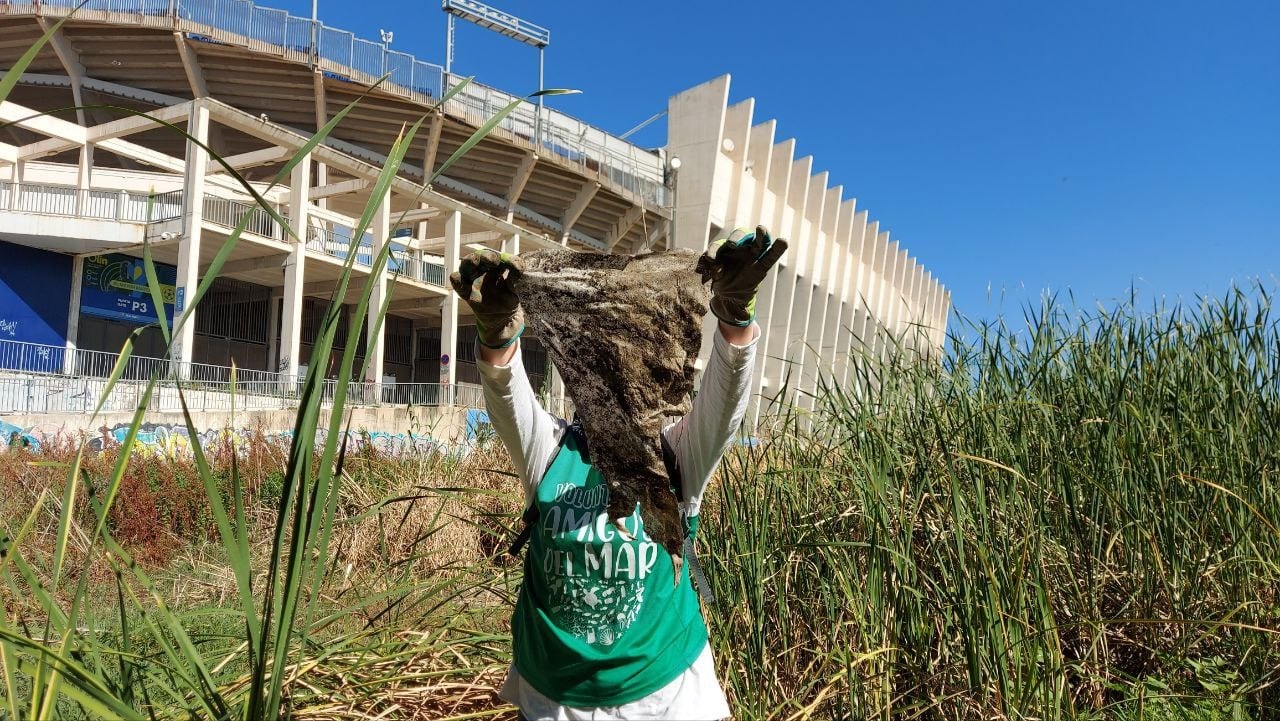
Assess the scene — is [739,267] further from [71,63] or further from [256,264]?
[71,63]

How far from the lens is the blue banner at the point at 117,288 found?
16.5m

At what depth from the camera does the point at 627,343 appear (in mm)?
1619

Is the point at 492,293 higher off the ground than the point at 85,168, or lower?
lower

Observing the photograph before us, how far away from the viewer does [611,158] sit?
2311 cm

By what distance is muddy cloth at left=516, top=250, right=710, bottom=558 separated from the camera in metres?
1.60

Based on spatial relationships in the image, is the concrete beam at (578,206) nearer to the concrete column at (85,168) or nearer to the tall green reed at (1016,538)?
the concrete column at (85,168)

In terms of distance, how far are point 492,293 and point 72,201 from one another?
705 inches

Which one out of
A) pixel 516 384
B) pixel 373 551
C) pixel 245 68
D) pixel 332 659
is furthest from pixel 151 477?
pixel 245 68

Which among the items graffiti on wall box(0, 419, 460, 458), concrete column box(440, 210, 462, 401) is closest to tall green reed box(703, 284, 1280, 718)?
graffiti on wall box(0, 419, 460, 458)

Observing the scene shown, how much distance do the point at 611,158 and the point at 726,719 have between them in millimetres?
22456

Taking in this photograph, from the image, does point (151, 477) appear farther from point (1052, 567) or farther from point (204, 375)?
point (204, 375)

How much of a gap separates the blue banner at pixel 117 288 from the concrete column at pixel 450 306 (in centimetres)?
579

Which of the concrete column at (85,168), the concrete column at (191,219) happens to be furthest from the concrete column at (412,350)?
the concrete column at (85,168)

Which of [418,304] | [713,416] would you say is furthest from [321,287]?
[713,416]
